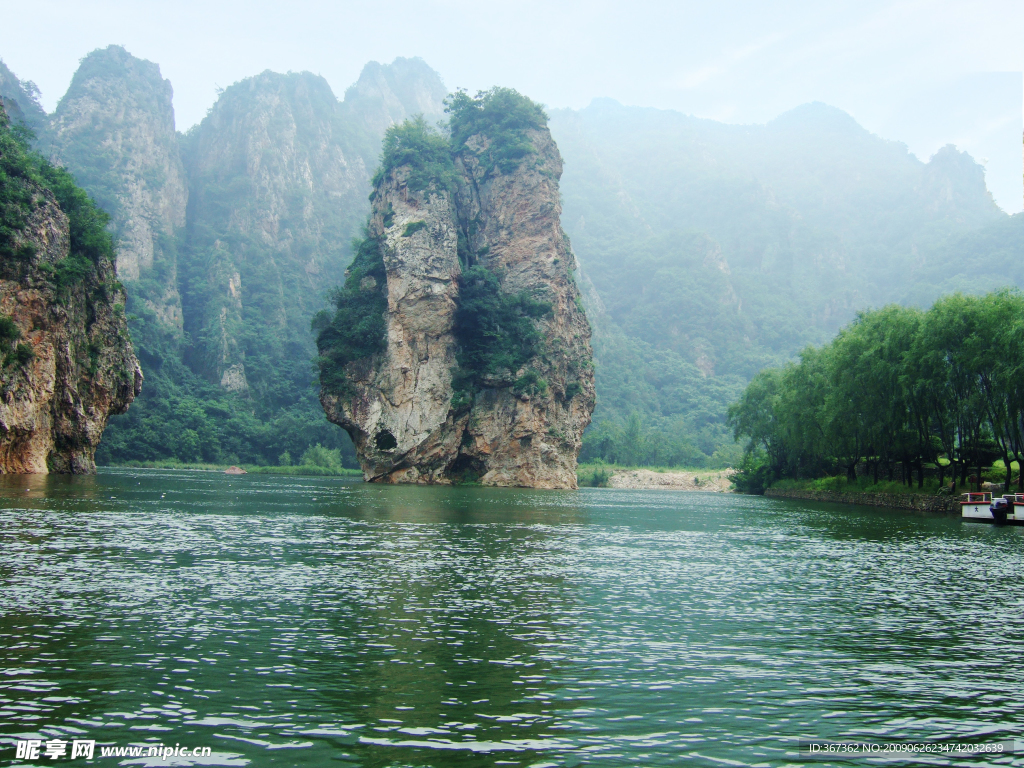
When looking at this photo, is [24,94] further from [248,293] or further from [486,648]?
[486,648]

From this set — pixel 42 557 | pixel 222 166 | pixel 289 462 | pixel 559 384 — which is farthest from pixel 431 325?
pixel 222 166

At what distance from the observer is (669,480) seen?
10344 centimetres

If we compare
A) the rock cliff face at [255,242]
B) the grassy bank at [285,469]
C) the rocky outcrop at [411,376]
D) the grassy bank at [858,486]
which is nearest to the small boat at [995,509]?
the grassy bank at [858,486]

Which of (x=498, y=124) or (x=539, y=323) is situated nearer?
(x=539, y=323)

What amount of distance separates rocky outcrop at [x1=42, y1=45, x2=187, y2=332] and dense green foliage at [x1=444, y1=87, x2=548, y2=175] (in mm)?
75498

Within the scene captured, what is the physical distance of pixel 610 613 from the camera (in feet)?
45.5

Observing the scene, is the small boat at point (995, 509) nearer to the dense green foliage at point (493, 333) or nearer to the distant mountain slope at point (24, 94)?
the dense green foliage at point (493, 333)

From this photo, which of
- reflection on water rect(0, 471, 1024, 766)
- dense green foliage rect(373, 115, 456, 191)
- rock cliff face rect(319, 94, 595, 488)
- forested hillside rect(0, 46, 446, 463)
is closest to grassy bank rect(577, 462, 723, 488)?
rock cliff face rect(319, 94, 595, 488)

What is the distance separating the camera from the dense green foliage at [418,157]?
270ft

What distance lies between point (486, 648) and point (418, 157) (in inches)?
3090

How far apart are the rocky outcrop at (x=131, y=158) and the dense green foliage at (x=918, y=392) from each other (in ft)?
388

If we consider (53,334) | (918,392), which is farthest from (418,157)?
(918,392)

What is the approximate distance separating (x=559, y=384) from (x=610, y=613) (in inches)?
2747

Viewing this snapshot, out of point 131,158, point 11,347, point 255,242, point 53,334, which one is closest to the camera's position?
point 11,347
